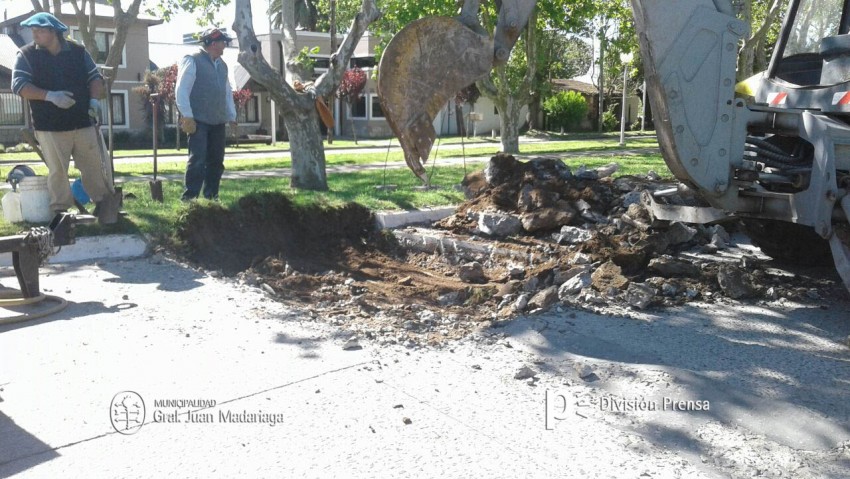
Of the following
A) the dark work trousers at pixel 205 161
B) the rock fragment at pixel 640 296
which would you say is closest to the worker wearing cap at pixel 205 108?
the dark work trousers at pixel 205 161

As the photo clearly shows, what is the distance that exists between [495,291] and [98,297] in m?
3.20

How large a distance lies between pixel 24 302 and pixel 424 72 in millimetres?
3404

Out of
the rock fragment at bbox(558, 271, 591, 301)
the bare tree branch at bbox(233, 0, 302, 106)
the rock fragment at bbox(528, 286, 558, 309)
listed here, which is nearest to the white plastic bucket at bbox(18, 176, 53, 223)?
the bare tree branch at bbox(233, 0, 302, 106)

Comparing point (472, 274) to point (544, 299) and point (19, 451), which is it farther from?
point (19, 451)

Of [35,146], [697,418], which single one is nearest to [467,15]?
[697,418]

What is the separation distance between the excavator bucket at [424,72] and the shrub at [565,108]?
39.8 metres

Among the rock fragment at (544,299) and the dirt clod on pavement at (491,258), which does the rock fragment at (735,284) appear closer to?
the dirt clod on pavement at (491,258)

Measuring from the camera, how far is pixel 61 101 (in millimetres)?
7797

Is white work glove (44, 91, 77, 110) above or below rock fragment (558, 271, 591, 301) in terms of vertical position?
above

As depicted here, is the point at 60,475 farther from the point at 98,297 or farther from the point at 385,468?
the point at 98,297

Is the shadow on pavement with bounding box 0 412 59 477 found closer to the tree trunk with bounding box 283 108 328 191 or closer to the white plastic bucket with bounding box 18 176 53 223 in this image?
the white plastic bucket with bounding box 18 176 53 223

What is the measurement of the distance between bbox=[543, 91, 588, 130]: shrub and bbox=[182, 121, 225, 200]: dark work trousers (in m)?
36.6

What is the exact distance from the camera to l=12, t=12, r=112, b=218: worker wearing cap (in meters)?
7.85

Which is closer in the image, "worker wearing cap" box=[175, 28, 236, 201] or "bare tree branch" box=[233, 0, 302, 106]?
"worker wearing cap" box=[175, 28, 236, 201]
